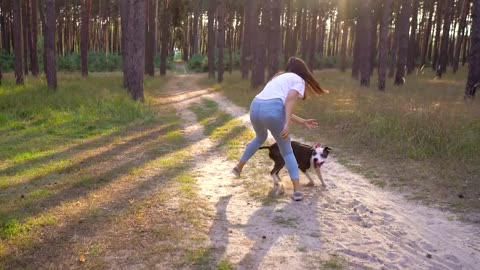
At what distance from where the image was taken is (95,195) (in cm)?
580

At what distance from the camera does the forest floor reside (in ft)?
13.0

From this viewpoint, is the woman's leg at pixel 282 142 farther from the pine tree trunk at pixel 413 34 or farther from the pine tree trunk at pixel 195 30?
the pine tree trunk at pixel 195 30

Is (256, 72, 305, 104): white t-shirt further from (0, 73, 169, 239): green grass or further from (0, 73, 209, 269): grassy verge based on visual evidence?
(0, 73, 169, 239): green grass

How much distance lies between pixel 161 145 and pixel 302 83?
4866mm

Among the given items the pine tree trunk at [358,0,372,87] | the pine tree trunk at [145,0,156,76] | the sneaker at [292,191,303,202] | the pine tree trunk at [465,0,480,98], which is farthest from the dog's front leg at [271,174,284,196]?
the pine tree trunk at [145,0,156,76]

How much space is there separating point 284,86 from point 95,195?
2922 millimetres

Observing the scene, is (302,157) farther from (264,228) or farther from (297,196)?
(264,228)

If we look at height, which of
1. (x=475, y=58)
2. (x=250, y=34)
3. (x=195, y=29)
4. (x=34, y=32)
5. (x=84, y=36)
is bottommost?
(x=475, y=58)

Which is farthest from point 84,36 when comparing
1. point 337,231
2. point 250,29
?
point 337,231

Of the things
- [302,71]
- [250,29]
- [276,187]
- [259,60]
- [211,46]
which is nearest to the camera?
[302,71]

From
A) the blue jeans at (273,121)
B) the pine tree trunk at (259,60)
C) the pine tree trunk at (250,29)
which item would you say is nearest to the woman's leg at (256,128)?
the blue jeans at (273,121)

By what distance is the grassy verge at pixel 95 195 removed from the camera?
405cm

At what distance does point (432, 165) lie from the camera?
24.7ft

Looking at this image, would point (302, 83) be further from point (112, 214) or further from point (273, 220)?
point (112, 214)
